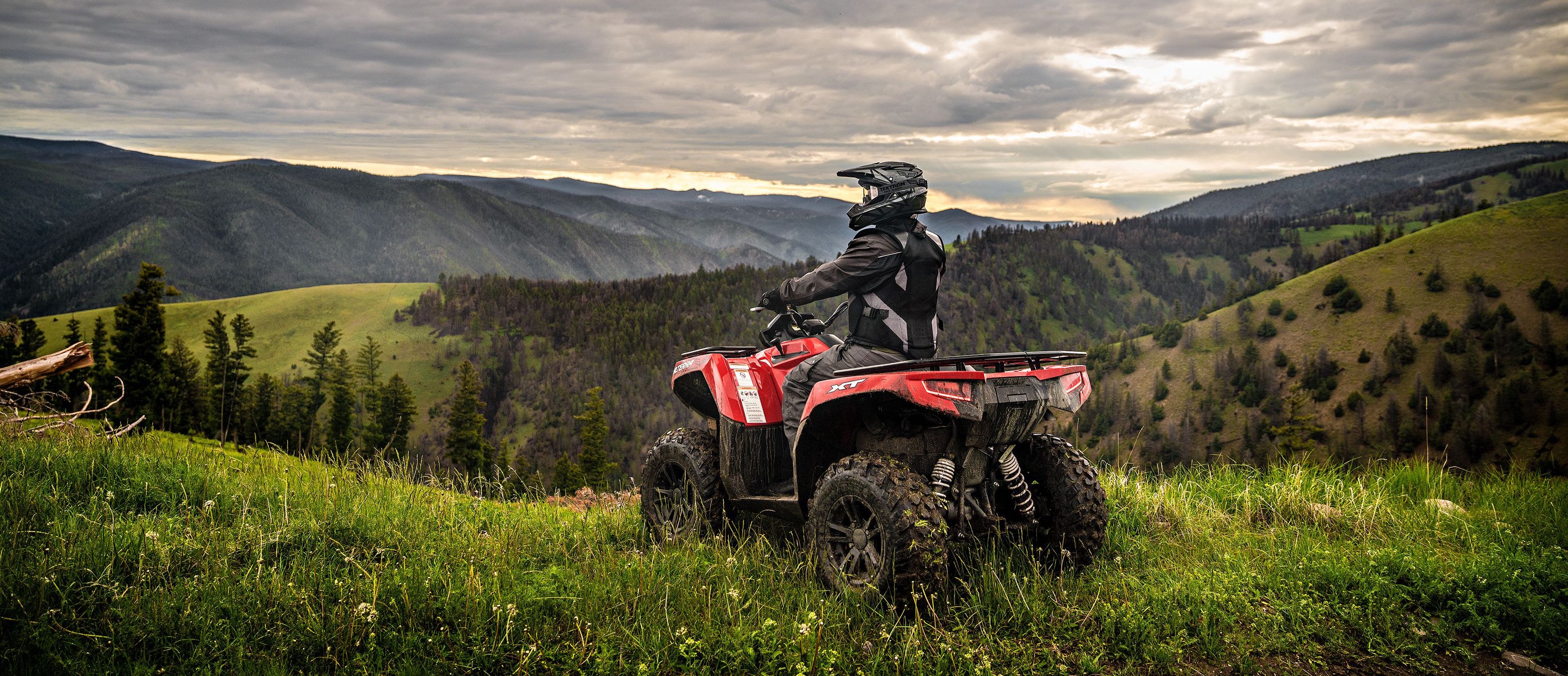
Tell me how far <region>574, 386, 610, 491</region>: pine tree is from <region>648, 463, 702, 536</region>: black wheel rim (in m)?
51.8

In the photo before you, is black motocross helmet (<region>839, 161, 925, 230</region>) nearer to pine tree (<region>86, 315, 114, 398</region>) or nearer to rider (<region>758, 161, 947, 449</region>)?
rider (<region>758, 161, 947, 449</region>)

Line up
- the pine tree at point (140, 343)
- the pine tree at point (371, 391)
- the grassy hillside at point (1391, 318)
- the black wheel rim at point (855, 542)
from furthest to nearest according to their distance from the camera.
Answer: the grassy hillside at point (1391, 318), the pine tree at point (371, 391), the pine tree at point (140, 343), the black wheel rim at point (855, 542)

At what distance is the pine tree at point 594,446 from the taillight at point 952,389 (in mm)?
54624

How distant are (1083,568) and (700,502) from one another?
2.94 meters

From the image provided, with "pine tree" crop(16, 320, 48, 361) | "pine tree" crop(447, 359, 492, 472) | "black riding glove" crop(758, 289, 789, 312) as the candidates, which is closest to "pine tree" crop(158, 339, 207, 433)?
"pine tree" crop(16, 320, 48, 361)

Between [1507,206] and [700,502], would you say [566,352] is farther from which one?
[1507,206]

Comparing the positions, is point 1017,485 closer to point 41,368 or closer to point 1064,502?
point 1064,502

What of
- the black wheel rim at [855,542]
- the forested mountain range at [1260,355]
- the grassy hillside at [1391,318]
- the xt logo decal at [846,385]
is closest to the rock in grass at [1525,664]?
the black wheel rim at [855,542]

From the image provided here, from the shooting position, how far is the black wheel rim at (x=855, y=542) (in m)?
4.73

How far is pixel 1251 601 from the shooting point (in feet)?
15.9

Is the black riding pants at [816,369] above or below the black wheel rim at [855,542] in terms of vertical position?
above

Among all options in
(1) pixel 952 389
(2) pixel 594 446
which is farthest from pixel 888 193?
(2) pixel 594 446

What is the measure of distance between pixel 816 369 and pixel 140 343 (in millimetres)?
50057

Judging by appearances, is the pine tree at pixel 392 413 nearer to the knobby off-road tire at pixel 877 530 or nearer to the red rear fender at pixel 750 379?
the red rear fender at pixel 750 379
